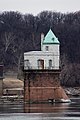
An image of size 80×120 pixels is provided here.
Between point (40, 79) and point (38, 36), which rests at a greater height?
point (38, 36)

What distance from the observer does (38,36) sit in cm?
13950

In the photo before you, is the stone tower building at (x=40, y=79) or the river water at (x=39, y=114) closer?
the river water at (x=39, y=114)

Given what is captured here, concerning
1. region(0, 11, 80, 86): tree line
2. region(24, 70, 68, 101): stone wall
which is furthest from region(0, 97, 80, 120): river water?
region(0, 11, 80, 86): tree line

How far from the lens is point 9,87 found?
9338cm

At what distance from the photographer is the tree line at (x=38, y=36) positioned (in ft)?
406

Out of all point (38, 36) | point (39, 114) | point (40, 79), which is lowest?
point (39, 114)

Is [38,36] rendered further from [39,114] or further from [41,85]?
[39,114]

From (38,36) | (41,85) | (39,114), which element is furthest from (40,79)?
(38,36)

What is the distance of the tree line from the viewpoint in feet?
406

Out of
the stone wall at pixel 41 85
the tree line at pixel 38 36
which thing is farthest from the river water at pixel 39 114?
the tree line at pixel 38 36

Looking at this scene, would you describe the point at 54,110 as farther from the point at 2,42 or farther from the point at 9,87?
the point at 2,42

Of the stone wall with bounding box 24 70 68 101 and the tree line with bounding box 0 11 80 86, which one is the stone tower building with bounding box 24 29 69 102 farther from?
the tree line with bounding box 0 11 80 86

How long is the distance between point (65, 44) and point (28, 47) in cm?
746

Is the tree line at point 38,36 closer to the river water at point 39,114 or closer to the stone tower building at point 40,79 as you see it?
the stone tower building at point 40,79
